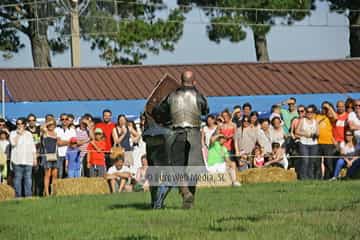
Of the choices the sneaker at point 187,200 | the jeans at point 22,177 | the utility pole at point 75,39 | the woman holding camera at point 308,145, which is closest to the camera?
the sneaker at point 187,200

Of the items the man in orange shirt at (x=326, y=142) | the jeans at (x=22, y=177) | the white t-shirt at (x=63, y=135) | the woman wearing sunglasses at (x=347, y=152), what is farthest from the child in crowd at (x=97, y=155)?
the woman wearing sunglasses at (x=347, y=152)

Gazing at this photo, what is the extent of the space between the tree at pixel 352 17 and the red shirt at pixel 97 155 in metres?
28.4

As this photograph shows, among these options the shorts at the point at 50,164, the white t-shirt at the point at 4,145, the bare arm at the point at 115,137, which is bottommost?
the shorts at the point at 50,164

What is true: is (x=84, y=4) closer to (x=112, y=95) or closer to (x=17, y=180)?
(x=112, y=95)

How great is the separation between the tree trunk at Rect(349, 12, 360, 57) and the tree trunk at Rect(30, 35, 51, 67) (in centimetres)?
1477

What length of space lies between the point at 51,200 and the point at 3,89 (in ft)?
43.3

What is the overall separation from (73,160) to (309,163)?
5.41m

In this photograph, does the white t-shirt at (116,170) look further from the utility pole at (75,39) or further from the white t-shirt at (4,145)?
the utility pole at (75,39)

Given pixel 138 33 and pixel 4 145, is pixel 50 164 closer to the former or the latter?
pixel 4 145

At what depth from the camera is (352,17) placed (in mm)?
52188

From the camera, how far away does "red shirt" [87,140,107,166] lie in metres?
23.9

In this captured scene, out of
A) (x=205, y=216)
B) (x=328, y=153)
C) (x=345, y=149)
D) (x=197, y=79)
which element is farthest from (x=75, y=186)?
(x=197, y=79)

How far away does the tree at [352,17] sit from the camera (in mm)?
51281

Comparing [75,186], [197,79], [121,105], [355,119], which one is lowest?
[75,186]
